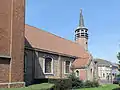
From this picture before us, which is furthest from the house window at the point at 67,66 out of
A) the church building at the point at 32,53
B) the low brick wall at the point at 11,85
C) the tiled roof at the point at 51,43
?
the low brick wall at the point at 11,85

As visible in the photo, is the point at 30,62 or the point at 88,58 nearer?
the point at 30,62

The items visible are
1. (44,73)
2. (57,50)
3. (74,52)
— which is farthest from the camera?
(74,52)

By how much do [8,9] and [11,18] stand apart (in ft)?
2.59

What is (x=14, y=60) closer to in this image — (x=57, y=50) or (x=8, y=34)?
(x=8, y=34)

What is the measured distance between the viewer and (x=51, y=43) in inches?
1676

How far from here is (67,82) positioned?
33.1 metres

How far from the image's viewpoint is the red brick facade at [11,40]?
19.8 metres

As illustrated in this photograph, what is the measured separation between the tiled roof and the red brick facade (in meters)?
12.5

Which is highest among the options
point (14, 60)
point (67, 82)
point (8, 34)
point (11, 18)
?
point (11, 18)

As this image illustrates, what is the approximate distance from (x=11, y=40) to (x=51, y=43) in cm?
2215

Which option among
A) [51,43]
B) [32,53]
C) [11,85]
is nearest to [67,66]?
[51,43]

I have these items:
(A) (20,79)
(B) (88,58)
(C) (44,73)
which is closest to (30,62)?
(C) (44,73)

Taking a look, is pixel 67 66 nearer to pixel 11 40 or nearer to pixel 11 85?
pixel 11 40

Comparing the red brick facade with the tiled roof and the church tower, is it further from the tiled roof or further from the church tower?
the church tower
